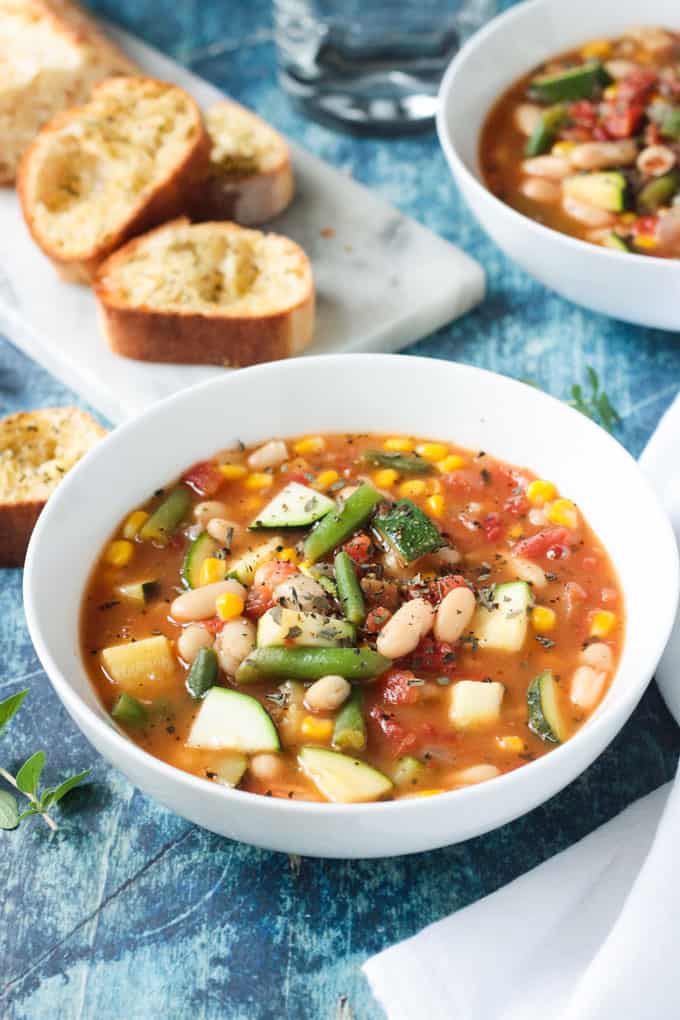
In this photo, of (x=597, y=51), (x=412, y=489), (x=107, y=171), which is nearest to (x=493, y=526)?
(x=412, y=489)

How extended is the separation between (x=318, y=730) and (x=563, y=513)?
975 millimetres

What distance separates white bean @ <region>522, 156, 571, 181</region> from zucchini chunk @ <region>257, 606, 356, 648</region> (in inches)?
95.7

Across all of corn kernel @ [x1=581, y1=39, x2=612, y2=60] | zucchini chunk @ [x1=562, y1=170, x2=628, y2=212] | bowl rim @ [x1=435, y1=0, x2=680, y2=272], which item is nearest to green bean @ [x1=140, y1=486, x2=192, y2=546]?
bowl rim @ [x1=435, y1=0, x2=680, y2=272]

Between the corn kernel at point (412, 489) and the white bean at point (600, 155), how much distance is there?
179 centimetres

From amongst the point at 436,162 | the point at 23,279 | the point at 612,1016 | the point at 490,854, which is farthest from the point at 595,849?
the point at 436,162

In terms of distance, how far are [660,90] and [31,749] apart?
3.51m

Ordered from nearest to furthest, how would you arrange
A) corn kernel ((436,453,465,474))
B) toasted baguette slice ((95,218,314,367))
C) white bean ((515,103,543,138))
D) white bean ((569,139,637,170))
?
1. corn kernel ((436,453,465,474))
2. toasted baguette slice ((95,218,314,367))
3. white bean ((569,139,637,170))
4. white bean ((515,103,543,138))

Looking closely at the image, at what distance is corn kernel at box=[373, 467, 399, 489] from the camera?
361 cm

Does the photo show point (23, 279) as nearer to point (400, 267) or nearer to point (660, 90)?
point (400, 267)

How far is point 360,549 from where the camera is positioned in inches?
131

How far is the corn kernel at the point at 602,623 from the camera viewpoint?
10.4 ft

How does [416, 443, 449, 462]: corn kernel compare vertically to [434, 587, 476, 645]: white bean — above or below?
below

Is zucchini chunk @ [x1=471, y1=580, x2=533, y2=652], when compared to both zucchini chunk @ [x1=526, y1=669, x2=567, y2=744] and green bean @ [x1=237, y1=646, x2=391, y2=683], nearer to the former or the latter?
zucchini chunk @ [x1=526, y1=669, x2=567, y2=744]

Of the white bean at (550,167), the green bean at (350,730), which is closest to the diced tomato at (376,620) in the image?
the green bean at (350,730)
